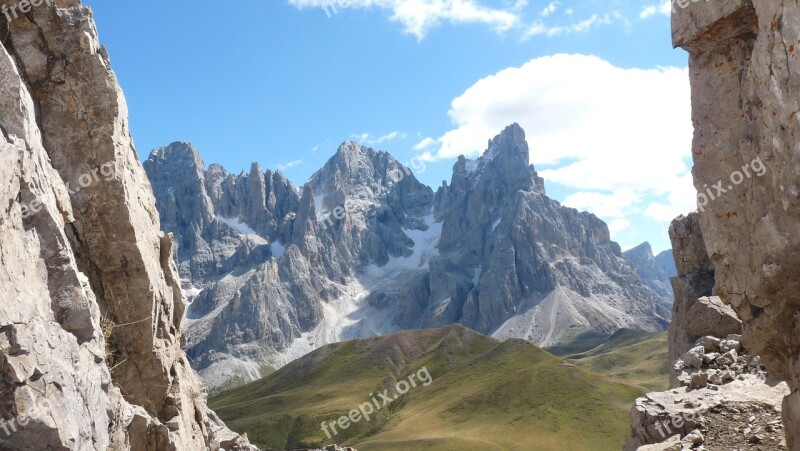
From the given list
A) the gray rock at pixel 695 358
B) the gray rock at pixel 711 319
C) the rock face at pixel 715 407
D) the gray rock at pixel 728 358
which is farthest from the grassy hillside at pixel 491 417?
the gray rock at pixel 728 358

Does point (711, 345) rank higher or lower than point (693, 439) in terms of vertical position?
higher

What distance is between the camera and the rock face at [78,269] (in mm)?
13195

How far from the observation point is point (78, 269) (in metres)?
20.0

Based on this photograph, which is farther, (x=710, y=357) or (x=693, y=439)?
(x=710, y=357)

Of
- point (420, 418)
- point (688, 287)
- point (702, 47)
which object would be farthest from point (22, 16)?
point (420, 418)

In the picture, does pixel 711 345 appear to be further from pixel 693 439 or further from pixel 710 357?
pixel 693 439

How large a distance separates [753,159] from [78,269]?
21.4 metres

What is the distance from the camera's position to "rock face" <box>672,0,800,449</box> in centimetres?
1370

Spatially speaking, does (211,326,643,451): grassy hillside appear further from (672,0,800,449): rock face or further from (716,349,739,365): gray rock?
(672,0,800,449): rock face

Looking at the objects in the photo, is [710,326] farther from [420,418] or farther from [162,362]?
[420,418]

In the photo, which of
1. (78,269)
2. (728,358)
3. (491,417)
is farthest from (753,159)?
(491,417)

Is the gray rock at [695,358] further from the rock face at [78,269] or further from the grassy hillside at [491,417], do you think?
the grassy hillside at [491,417]

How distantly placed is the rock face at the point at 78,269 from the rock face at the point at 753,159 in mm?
17802

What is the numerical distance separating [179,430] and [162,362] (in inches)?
119
